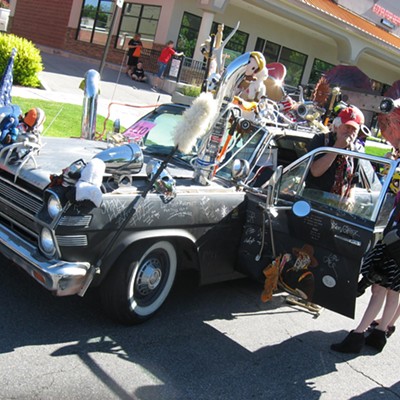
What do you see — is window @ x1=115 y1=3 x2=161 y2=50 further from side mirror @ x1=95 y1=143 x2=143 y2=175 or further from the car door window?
side mirror @ x1=95 y1=143 x2=143 y2=175

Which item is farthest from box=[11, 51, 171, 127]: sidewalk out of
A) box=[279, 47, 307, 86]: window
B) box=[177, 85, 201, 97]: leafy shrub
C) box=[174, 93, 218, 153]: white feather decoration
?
box=[279, 47, 307, 86]: window

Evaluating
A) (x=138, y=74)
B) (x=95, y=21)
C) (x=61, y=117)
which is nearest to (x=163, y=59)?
(x=138, y=74)

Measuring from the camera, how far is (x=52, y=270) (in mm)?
3396

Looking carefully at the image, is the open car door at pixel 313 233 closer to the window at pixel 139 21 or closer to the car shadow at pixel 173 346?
the car shadow at pixel 173 346

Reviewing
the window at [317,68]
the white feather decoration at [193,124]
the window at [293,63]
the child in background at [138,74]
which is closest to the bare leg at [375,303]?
the white feather decoration at [193,124]

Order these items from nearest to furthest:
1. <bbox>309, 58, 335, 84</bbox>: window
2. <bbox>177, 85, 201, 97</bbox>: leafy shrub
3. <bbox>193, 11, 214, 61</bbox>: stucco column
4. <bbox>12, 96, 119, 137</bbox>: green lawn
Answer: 1. <bbox>12, 96, 119, 137</bbox>: green lawn
2. <bbox>177, 85, 201, 97</bbox>: leafy shrub
3. <bbox>193, 11, 214, 61</bbox>: stucco column
4. <bbox>309, 58, 335, 84</bbox>: window

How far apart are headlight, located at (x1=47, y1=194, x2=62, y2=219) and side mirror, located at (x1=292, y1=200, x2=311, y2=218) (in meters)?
1.77

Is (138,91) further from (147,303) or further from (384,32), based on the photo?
(384,32)

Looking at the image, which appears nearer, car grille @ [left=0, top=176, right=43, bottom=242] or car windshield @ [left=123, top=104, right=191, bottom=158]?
car grille @ [left=0, top=176, right=43, bottom=242]

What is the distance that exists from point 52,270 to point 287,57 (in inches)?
913

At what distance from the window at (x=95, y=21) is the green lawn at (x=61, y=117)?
1212 centimetres

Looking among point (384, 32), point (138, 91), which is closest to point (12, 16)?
point (138, 91)

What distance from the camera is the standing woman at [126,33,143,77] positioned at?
19.1 m

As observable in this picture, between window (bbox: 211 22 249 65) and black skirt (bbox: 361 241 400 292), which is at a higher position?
window (bbox: 211 22 249 65)
